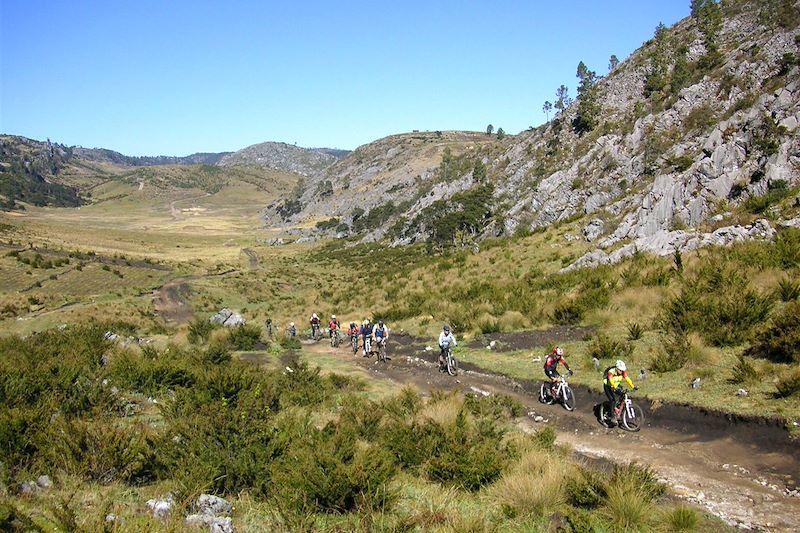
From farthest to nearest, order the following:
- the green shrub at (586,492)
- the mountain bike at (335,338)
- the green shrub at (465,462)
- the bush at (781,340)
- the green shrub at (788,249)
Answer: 1. the mountain bike at (335,338)
2. the green shrub at (788,249)
3. the bush at (781,340)
4. the green shrub at (465,462)
5. the green shrub at (586,492)

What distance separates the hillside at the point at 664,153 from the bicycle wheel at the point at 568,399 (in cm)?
1723

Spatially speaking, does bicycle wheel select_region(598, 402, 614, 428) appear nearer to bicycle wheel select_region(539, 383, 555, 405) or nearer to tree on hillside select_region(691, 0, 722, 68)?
bicycle wheel select_region(539, 383, 555, 405)

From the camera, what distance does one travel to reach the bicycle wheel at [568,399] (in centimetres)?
1392

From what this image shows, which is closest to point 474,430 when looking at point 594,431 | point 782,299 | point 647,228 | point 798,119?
point 594,431

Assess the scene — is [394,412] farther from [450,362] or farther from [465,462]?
[450,362]

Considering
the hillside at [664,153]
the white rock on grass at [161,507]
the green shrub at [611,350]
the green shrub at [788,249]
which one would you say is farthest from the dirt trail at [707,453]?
the hillside at [664,153]

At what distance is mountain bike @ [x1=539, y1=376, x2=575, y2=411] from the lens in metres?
14.0

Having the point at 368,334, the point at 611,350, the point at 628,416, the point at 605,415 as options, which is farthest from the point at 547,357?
the point at 368,334

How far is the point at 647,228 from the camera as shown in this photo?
33.0 meters

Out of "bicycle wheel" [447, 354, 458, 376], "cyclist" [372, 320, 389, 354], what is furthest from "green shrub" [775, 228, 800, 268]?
"cyclist" [372, 320, 389, 354]

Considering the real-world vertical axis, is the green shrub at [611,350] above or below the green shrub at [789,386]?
below

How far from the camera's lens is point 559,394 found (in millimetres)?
14195

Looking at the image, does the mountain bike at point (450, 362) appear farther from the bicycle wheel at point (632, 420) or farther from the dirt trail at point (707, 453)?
the bicycle wheel at point (632, 420)

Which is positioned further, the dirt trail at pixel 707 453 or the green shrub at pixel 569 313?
the green shrub at pixel 569 313
